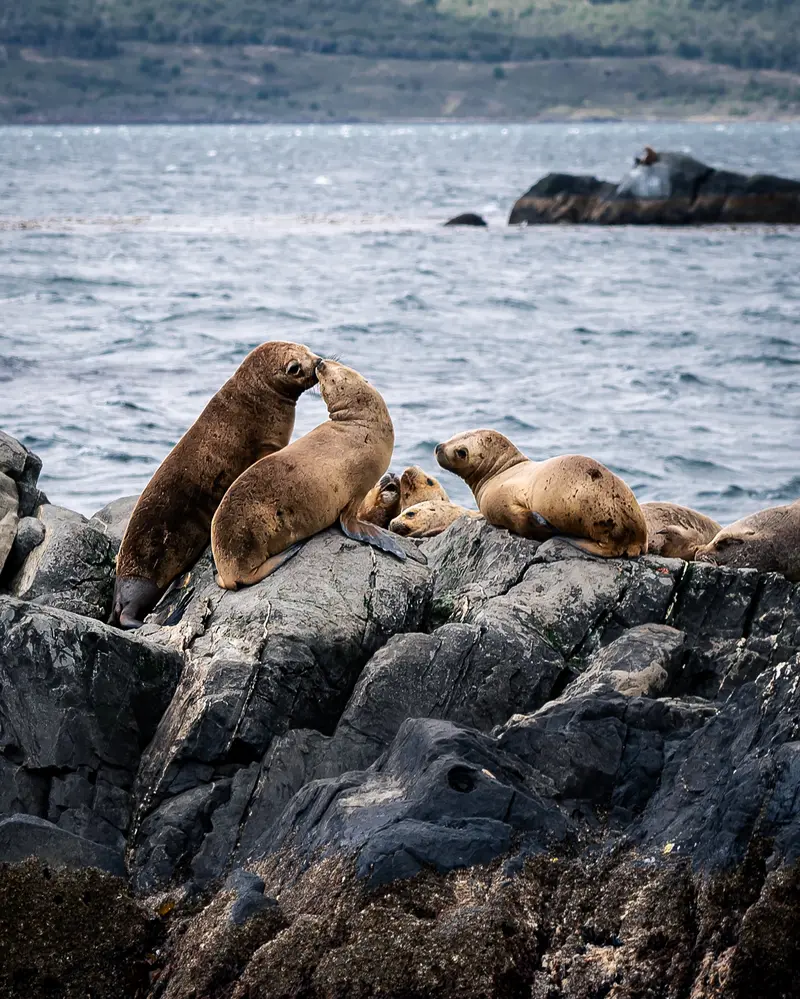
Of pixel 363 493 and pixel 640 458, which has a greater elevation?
pixel 363 493

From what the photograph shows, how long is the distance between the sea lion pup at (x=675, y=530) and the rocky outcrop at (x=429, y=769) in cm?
128

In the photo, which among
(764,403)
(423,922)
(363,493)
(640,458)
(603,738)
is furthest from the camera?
(764,403)

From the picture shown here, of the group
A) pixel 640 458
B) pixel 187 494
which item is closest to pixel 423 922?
pixel 187 494

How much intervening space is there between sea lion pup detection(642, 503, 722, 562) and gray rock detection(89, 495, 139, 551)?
3.49 metres

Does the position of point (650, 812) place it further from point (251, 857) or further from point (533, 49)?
point (533, 49)

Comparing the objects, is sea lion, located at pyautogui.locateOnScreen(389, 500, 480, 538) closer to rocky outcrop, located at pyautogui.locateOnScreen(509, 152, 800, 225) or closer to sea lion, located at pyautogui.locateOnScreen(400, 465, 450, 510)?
sea lion, located at pyautogui.locateOnScreen(400, 465, 450, 510)

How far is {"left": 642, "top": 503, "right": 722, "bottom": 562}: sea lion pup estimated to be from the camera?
29.9ft

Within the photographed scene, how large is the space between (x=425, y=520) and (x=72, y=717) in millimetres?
3817

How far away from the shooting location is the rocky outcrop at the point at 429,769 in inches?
191

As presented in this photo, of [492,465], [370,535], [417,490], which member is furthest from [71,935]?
[417,490]

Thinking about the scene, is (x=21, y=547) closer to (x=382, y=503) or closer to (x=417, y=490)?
(x=382, y=503)

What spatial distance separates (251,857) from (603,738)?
1546 mm

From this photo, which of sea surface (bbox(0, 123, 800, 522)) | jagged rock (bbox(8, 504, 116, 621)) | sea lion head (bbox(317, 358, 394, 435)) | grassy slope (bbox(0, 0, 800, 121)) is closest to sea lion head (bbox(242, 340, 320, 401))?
sea lion head (bbox(317, 358, 394, 435))

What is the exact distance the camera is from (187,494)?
893 cm
